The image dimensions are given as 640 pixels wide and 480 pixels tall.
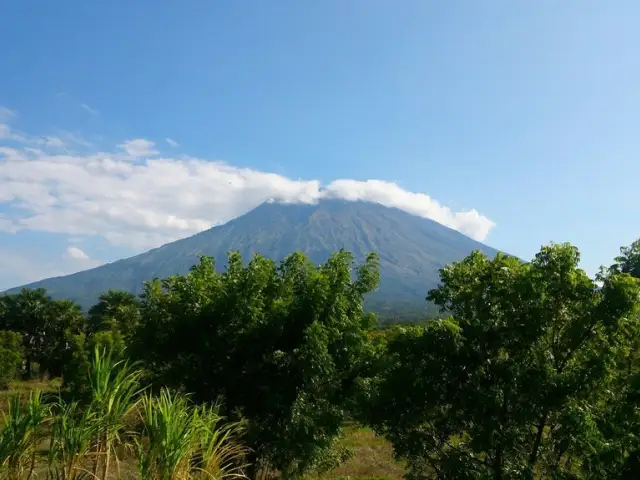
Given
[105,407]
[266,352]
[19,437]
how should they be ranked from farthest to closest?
[266,352] < [105,407] < [19,437]

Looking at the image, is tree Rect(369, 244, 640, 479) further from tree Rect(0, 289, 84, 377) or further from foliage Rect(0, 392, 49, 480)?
tree Rect(0, 289, 84, 377)

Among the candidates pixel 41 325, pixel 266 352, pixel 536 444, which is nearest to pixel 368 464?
pixel 266 352

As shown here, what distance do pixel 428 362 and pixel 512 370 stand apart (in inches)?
52.8

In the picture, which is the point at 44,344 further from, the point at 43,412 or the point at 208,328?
the point at 43,412

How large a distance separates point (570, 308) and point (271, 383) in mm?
6026

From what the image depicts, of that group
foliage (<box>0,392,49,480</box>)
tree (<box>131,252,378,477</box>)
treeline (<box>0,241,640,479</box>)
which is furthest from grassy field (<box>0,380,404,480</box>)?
foliage (<box>0,392,49,480</box>)

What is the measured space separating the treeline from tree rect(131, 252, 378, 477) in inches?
1.3

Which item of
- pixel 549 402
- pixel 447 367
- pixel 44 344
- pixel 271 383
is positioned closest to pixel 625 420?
pixel 549 402

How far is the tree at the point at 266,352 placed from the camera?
10.6m

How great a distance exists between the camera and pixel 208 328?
10977 mm

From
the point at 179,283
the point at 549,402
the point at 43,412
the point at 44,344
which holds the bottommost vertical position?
the point at 44,344

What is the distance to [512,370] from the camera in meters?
8.00

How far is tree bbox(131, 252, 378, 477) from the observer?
10.6 meters

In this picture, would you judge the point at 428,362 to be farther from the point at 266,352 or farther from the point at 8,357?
the point at 8,357
